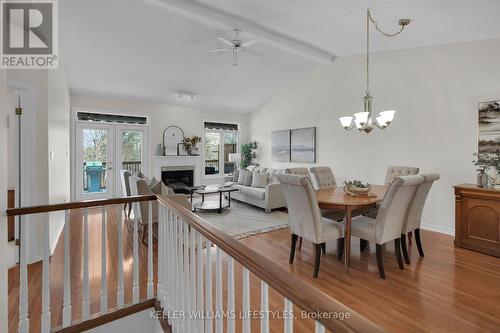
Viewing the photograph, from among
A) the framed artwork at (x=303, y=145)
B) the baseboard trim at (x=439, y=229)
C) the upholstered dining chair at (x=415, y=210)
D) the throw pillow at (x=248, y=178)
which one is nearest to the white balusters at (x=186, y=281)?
the upholstered dining chair at (x=415, y=210)

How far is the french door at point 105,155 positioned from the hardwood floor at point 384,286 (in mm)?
2982

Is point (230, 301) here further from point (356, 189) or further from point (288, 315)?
point (356, 189)

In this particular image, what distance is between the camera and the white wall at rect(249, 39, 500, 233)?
12.3 feet

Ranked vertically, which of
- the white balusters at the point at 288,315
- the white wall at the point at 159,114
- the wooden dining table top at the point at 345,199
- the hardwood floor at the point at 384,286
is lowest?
the hardwood floor at the point at 384,286

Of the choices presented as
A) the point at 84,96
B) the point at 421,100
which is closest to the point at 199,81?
the point at 84,96

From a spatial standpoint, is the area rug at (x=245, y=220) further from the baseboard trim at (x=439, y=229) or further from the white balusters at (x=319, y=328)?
the white balusters at (x=319, y=328)

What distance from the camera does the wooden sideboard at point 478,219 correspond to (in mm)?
3126

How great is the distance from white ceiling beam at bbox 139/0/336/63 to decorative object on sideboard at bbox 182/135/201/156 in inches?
154

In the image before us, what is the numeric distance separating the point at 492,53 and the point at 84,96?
7771 mm

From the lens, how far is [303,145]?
6523 millimetres

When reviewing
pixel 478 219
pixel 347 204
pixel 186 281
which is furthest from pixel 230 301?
pixel 478 219

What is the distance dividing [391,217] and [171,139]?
19.9 ft

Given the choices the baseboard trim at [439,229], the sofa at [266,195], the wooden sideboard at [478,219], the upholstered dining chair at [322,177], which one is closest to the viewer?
the wooden sideboard at [478,219]

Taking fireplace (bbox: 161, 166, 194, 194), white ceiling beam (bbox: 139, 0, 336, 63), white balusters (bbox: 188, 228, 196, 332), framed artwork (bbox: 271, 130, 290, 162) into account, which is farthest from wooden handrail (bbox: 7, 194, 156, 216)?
framed artwork (bbox: 271, 130, 290, 162)
